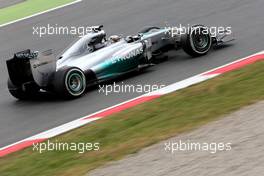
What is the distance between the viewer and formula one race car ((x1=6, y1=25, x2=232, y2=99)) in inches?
425

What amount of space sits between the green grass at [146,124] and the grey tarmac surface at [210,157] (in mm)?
241

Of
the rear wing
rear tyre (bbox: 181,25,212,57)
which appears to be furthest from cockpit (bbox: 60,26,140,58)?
rear tyre (bbox: 181,25,212,57)

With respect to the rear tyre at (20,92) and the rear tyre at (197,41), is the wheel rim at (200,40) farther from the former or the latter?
the rear tyre at (20,92)

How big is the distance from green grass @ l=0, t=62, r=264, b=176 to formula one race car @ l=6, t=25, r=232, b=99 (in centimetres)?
158

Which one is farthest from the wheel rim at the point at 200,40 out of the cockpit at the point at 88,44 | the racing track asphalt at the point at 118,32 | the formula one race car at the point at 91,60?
the cockpit at the point at 88,44

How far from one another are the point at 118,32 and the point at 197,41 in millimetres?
3152

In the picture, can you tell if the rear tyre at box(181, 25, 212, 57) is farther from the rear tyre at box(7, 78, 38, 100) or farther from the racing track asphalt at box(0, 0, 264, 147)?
the rear tyre at box(7, 78, 38, 100)

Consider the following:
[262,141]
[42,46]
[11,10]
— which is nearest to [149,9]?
[42,46]

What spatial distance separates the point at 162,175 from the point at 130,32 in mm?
8347

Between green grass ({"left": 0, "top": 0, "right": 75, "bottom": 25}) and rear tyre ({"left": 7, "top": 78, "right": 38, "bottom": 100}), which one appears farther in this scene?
green grass ({"left": 0, "top": 0, "right": 75, "bottom": 25})

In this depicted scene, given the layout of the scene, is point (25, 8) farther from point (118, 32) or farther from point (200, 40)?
point (200, 40)

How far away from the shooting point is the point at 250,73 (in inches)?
402

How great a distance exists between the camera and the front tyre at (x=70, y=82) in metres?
10.6

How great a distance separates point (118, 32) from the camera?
1478cm
